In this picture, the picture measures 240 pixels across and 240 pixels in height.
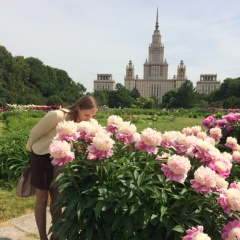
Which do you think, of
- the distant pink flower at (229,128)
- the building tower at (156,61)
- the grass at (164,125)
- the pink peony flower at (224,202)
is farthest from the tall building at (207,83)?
the pink peony flower at (224,202)

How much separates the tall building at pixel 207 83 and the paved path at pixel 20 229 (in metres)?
114

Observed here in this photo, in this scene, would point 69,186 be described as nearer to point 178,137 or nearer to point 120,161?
point 120,161

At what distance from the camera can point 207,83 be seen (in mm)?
114938

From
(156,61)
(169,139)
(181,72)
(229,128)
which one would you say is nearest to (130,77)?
(156,61)

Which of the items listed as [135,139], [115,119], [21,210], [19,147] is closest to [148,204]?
[135,139]

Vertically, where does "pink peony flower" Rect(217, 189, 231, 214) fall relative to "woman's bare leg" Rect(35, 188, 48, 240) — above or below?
above

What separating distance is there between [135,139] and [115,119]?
0.98 feet

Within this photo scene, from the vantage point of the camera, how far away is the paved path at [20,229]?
3.25 metres

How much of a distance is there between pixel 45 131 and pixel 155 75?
4829 inches

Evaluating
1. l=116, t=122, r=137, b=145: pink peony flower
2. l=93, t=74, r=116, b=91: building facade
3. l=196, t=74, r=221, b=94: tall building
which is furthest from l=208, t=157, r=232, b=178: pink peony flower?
l=93, t=74, r=116, b=91: building facade

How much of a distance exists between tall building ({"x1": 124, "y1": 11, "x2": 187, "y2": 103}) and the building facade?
549 centimetres

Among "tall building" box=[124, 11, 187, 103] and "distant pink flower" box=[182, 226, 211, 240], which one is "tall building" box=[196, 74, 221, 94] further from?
"distant pink flower" box=[182, 226, 211, 240]

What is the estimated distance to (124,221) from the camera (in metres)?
1.82

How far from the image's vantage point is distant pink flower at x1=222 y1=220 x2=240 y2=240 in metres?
1.64
